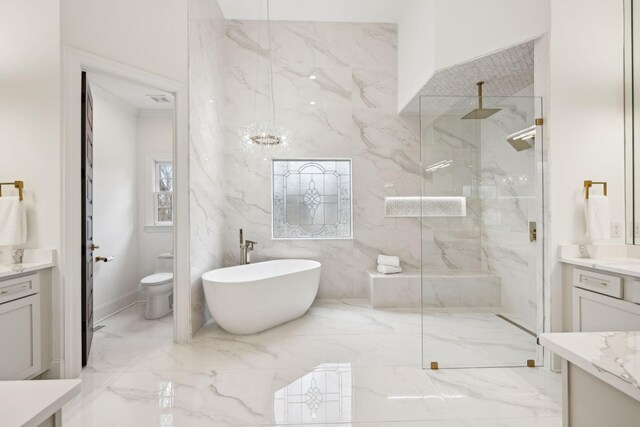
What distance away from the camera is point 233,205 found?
408cm

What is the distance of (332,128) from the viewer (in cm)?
411

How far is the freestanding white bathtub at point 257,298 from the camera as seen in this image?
279 cm

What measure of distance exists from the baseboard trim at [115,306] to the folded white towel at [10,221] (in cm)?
173

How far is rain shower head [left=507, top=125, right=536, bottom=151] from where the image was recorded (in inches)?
92.8

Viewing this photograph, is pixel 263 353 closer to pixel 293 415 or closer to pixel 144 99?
pixel 293 415

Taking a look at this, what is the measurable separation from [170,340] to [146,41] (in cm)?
263

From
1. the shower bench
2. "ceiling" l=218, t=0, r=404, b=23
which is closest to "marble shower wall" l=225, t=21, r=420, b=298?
"ceiling" l=218, t=0, r=404, b=23

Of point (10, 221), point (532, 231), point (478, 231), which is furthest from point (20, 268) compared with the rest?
point (532, 231)

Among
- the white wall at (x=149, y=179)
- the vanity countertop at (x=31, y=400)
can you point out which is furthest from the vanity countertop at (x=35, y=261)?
the white wall at (x=149, y=179)

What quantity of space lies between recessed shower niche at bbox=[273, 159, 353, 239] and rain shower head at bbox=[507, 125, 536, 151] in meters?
2.08

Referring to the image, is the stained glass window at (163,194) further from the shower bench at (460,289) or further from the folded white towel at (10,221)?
the shower bench at (460,289)

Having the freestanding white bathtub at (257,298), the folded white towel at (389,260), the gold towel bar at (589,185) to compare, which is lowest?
the freestanding white bathtub at (257,298)

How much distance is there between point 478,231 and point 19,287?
10.5ft

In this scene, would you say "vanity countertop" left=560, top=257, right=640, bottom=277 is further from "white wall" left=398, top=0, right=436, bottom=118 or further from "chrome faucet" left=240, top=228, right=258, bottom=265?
"chrome faucet" left=240, top=228, right=258, bottom=265
